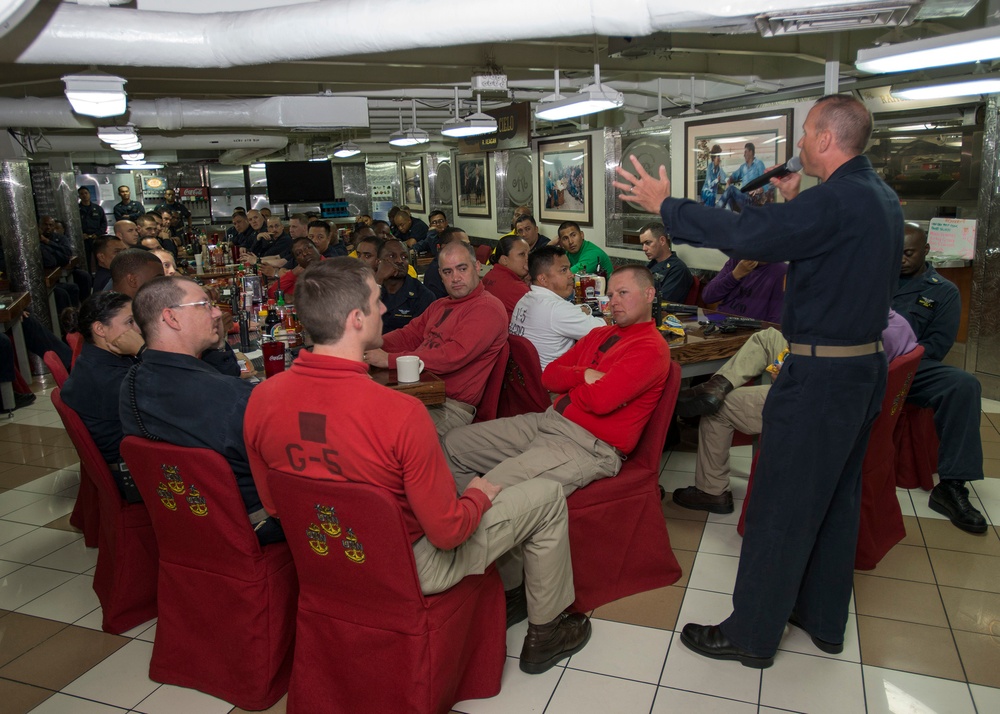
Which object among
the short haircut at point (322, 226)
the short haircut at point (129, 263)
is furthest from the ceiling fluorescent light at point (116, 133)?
the short haircut at point (129, 263)

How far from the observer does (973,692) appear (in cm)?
253

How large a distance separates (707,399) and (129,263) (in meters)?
3.38

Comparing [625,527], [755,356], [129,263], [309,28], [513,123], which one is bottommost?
[625,527]

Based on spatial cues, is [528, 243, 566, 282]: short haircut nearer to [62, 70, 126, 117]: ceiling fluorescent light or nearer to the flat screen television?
[62, 70, 126, 117]: ceiling fluorescent light

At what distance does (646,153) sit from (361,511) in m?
7.24

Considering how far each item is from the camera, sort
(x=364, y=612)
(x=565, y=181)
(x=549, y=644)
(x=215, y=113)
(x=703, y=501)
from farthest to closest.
A: (x=565, y=181)
(x=215, y=113)
(x=703, y=501)
(x=549, y=644)
(x=364, y=612)

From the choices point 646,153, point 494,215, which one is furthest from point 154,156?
point 646,153

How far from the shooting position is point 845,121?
7.55ft

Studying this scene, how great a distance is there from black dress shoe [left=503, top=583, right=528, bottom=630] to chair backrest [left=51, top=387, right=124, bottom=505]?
1641 millimetres

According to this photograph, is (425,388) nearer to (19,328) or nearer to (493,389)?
(493,389)

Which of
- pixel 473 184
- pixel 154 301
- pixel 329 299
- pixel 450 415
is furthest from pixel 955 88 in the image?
pixel 473 184

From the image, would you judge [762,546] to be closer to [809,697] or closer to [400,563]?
[809,697]

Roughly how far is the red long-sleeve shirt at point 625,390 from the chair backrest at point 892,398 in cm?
91

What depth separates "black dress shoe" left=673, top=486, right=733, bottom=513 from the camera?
12.9 ft
